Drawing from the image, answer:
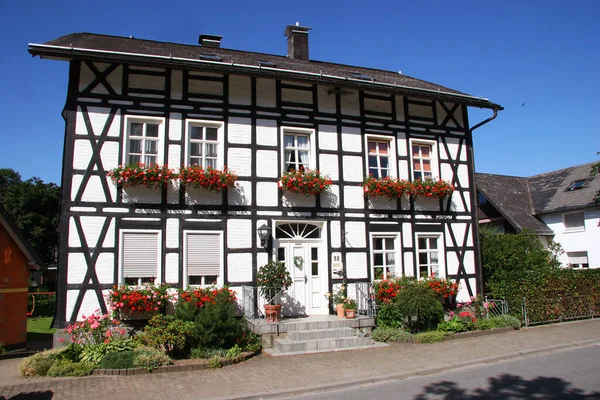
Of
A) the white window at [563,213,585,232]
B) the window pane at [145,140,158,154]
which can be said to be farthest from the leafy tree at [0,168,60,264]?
the white window at [563,213,585,232]

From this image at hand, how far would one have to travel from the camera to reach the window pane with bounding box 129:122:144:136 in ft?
40.0

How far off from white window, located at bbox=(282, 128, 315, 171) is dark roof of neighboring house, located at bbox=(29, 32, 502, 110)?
1582mm

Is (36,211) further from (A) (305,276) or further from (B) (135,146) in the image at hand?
(A) (305,276)

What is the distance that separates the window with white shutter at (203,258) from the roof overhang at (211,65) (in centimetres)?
441

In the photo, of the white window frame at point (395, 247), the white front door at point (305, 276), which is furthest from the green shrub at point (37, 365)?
the white window frame at point (395, 247)

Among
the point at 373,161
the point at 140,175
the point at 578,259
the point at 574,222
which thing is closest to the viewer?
the point at 140,175

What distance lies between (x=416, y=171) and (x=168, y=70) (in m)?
8.09

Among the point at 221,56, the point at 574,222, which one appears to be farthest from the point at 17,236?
the point at 574,222

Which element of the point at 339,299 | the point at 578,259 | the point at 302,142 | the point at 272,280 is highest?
the point at 302,142

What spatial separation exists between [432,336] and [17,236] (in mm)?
10857

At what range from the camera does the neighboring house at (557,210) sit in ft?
73.2

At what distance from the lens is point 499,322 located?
13.0 m

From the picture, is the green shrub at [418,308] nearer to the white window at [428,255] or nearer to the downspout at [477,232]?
the white window at [428,255]

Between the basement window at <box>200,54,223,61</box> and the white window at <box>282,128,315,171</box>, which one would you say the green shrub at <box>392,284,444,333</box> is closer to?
the white window at <box>282,128,315,171</box>
